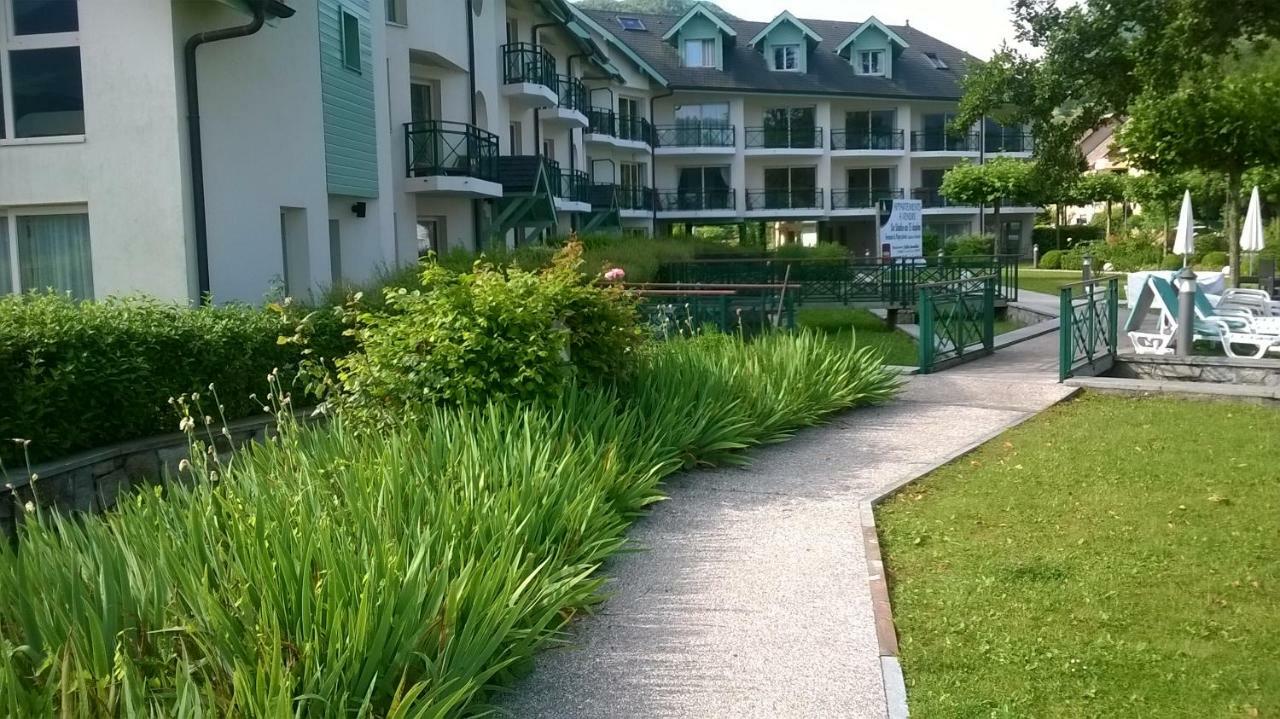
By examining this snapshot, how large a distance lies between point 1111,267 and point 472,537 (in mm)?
40497

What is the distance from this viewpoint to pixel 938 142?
55281mm

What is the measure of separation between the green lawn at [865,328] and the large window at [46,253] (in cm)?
934

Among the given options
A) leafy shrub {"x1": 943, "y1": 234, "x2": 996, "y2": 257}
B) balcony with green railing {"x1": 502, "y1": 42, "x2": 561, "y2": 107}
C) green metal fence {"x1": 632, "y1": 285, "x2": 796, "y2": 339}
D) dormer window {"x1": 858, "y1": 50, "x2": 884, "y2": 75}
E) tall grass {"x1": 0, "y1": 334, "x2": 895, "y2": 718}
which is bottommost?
tall grass {"x1": 0, "y1": 334, "x2": 895, "y2": 718}

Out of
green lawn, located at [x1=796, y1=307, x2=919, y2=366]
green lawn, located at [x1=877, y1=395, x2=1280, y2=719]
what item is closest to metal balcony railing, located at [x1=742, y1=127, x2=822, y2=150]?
green lawn, located at [x1=796, y1=307, x2=919, y2=366]

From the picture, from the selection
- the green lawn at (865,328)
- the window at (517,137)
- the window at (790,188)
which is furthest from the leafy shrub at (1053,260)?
the green lawn at (865,328)

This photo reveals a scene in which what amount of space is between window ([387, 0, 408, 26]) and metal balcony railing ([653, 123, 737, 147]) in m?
29.4

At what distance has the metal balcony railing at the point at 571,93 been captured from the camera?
33625 millimetres

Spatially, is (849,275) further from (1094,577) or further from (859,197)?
(859,197)

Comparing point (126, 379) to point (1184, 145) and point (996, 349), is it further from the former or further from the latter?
point (1184, 145)

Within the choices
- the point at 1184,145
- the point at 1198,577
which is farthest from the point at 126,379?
the point at 1184,145

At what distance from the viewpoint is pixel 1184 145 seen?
16.8 m

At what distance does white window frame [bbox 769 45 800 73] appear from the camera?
53.5m

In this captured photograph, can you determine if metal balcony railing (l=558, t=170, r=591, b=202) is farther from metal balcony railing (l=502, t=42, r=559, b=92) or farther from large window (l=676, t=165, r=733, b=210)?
large window (l=676, t=165, r=733, b=210)

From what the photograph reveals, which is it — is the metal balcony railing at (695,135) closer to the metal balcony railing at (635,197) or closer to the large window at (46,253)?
the metal balcony railing at (635,197)
